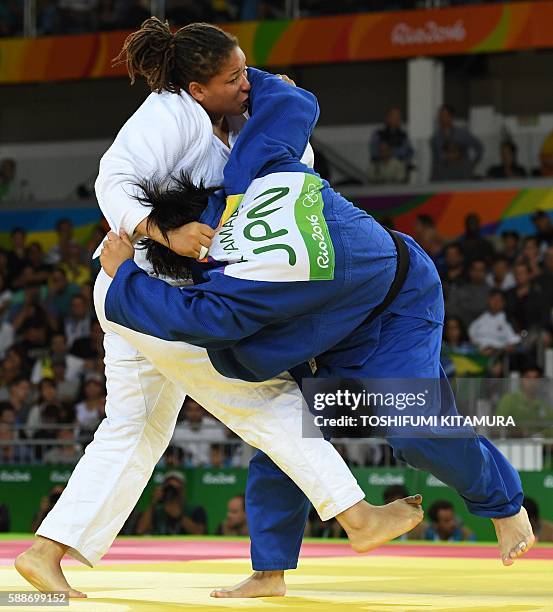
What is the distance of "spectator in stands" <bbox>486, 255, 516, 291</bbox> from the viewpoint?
1012 centimetres

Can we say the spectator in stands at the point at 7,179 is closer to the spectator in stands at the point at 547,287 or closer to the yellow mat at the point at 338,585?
the spectator in stands at the point at 547,287

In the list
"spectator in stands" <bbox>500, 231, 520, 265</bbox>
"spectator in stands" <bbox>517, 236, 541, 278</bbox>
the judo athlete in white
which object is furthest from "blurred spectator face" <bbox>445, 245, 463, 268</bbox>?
the judo athlete in white

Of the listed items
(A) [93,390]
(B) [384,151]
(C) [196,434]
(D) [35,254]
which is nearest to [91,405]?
(A) [93,390]

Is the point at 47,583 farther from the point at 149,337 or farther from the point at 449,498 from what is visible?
the point at 449,498

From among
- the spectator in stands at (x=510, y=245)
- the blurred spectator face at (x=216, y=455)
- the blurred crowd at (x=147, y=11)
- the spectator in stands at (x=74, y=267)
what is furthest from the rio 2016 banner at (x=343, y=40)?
the blurred spectator face at (x=216, y=455)

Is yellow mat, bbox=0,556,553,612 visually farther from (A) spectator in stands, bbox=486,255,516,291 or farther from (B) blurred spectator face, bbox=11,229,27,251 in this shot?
(B) blurred spectator face, bbox=11,229,27,251

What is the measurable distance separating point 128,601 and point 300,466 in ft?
1.72

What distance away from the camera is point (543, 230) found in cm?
1054

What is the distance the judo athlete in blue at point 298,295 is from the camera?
2797 millimetres

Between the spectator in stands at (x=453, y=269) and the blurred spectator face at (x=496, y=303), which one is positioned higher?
the spectator in stands at (x=453, y=269)

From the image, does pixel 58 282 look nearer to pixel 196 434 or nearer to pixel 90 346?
pixel 90 346

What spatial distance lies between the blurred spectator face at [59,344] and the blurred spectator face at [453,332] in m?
3.44

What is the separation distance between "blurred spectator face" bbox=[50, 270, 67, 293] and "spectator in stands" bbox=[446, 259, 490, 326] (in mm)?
3673

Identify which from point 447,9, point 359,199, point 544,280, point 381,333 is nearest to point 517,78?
point 447,9
